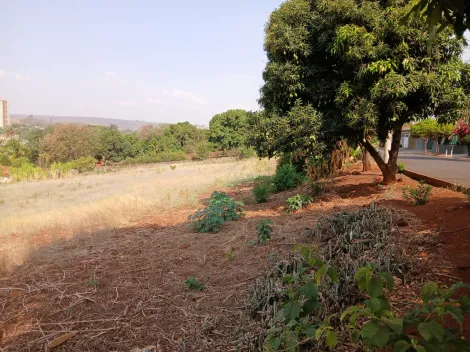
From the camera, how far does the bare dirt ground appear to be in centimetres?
316

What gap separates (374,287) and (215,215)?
5.61 m

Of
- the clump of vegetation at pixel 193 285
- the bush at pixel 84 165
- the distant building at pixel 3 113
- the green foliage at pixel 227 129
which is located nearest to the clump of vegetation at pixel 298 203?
the clump of vegetation at pixel 193 285

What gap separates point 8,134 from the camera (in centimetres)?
7394

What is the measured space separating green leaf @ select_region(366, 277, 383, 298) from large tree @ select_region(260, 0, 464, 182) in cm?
543

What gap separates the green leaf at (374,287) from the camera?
146 centimetres

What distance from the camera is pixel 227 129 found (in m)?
58.0

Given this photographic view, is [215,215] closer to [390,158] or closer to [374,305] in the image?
[390,158]

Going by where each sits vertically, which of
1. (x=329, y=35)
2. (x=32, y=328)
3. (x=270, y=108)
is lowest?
(x=32, y=328)

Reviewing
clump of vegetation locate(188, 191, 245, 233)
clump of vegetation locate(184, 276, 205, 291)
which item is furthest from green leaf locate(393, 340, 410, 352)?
clump of vegetation locate(188, 191, 245, 233)

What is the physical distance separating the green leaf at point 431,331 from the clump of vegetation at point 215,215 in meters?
5.49

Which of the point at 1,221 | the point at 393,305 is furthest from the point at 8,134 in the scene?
the point at 393,305

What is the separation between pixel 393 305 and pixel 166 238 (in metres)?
4.49

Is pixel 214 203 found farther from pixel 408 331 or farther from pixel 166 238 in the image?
pixel 408 331

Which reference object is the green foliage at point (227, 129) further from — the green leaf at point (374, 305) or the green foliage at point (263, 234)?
the green leaf at point (374, 305)
